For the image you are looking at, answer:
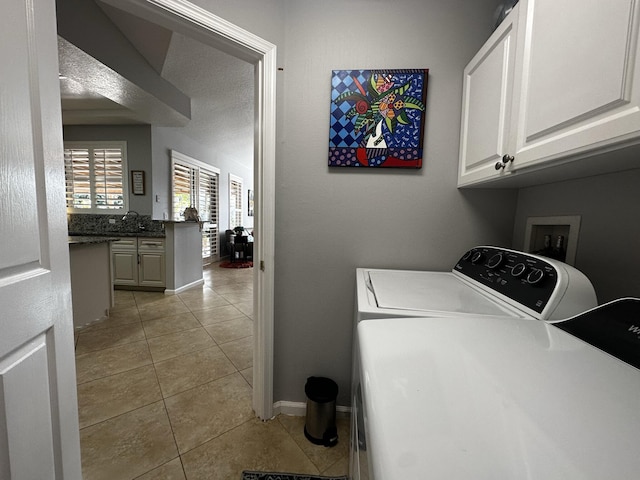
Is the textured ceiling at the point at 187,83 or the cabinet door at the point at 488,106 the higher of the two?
the textured ceiling at the point at 187,83

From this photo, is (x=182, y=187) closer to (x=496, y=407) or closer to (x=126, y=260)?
(x=126, y=260)

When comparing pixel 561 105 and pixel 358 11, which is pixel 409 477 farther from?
pixel 358 11

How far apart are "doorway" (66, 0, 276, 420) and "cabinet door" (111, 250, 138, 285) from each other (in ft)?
10.2

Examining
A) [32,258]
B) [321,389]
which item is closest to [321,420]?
[321,389]

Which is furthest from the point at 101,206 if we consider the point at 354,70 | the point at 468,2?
the point at 468,2

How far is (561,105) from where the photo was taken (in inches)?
28.1

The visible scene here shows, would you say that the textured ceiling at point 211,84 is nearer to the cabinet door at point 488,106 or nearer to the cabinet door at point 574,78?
the cabinet door at point 488,106

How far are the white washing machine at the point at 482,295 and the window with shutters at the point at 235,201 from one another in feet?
20.3

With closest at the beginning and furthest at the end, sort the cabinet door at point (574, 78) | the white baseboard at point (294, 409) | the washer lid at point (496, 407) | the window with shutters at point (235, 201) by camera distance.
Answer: the washer lid at point (496, 407) → the cabinet door at point (574, 78) → the white baseboard at point (294, 409) → the window with shutters at point (235, 201)

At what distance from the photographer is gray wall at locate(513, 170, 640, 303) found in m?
0.81

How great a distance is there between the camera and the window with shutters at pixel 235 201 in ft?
21.9

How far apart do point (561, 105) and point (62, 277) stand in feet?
5.19

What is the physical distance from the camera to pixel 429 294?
0.96 meters

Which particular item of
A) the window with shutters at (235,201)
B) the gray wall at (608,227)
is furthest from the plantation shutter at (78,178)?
the gray wall at (608,227)
